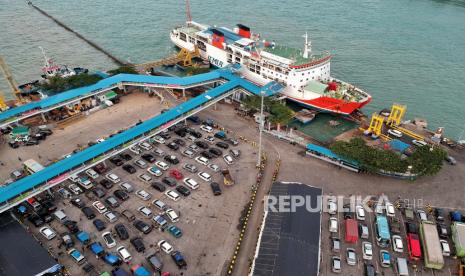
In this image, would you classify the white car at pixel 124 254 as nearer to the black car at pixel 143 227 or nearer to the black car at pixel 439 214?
the black car at pixel 143 227

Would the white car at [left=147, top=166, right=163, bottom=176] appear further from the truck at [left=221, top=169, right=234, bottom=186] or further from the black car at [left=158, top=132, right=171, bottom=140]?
the truck at [left=221, top=169, right=234, bottom=186]

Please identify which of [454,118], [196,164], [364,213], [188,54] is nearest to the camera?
[364,213]

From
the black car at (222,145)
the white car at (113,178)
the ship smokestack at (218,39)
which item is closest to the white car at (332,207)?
the black car at (222,145)

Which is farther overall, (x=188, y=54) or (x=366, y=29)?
(x=366, y=29)

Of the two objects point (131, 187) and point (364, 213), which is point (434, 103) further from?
point (131, 187)

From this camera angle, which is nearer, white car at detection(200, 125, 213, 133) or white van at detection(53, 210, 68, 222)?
white van at detection(53, 210, 68, 222)

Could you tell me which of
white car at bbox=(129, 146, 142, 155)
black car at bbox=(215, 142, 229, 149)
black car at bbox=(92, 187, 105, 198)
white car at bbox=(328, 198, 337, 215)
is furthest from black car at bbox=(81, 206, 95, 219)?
white car at bbox=(328, 198, 337, 215)

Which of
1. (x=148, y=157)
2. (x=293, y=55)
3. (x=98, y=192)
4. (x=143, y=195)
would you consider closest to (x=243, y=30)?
(x=293, y=55)

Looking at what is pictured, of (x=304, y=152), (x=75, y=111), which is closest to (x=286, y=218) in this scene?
(x=304, y=152)
